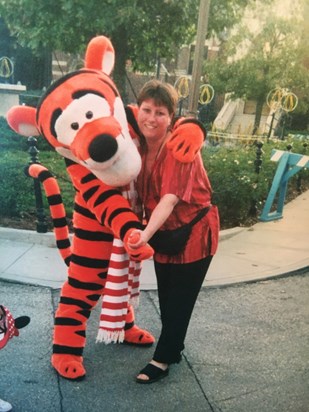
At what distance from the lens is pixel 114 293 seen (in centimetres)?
284

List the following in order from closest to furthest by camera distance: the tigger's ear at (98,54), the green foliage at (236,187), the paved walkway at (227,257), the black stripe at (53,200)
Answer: the tigger's ear at (98,54), the black stripe at (53,200), the paved walkway at (227,257), the green foliage at (236,187)

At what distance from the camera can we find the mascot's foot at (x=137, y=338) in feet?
11.5

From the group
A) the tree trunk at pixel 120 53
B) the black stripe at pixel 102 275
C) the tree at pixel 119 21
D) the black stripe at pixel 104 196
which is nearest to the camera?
the black stripe at pixel 104 196

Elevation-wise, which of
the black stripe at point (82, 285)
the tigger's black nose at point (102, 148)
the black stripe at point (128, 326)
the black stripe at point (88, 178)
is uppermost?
the tigger's black nose at point (102, 148)

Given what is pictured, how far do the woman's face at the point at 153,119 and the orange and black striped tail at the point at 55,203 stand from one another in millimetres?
884

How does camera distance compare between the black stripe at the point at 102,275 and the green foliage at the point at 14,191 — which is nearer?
the black stripe at the point at 102,275

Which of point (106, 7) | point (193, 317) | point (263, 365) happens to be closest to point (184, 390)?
point (263, 365)

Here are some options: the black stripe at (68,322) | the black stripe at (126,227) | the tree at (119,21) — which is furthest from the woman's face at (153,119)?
Result: the tree at (119,21)

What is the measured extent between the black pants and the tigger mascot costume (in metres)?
0.21

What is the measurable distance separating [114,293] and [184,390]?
32.0 inches

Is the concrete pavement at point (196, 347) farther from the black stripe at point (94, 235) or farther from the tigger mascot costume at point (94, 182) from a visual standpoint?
the black stripe at point (94, 235)

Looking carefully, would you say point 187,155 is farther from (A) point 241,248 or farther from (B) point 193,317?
(A) point 241,248

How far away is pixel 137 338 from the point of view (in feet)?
11.5

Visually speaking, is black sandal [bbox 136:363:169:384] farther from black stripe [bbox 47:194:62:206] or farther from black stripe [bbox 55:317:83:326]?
black stripe [bbox 47:194:62:206]
